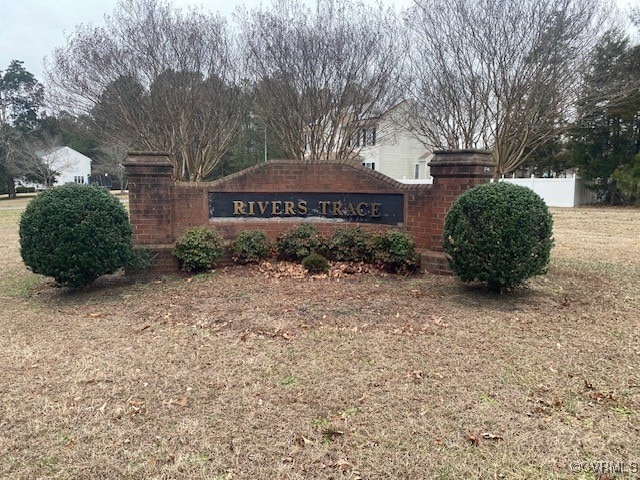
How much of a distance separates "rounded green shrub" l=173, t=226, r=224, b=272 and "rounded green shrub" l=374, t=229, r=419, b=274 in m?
2.55

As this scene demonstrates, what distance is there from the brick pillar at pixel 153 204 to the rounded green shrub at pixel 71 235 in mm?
1086

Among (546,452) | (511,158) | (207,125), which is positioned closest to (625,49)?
(511,158)

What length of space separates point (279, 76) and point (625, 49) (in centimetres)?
1761

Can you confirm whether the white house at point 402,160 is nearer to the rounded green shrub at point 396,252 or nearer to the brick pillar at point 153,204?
the rounded green shrub at point 396,252

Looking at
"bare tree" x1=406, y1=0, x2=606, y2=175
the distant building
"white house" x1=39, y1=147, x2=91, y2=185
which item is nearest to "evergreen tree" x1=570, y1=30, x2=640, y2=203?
"bare tree" x1=406, y1=0, x2=606, y2=175

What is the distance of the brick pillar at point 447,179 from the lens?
22.0 feet

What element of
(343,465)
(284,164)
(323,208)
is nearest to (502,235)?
(323,208)

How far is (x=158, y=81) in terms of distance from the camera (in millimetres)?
14086

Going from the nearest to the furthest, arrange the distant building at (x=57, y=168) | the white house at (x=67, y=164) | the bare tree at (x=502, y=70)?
the bare tree at (x=502, y=70) → the distant building at (x=57, y=168) → the white house at (x=67, y=164)

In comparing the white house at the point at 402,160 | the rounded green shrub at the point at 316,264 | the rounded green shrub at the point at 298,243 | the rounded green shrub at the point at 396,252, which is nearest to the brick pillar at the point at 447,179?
the rounded green shrub at the point at 396,252

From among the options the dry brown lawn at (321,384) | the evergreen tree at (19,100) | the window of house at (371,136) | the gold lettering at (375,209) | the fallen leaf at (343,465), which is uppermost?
the evergreen tree at (19,100)

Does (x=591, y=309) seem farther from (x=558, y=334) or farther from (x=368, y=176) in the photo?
(x=368, y=176)

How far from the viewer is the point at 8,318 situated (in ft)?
17.3

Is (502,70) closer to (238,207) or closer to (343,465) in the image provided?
(238,207)
